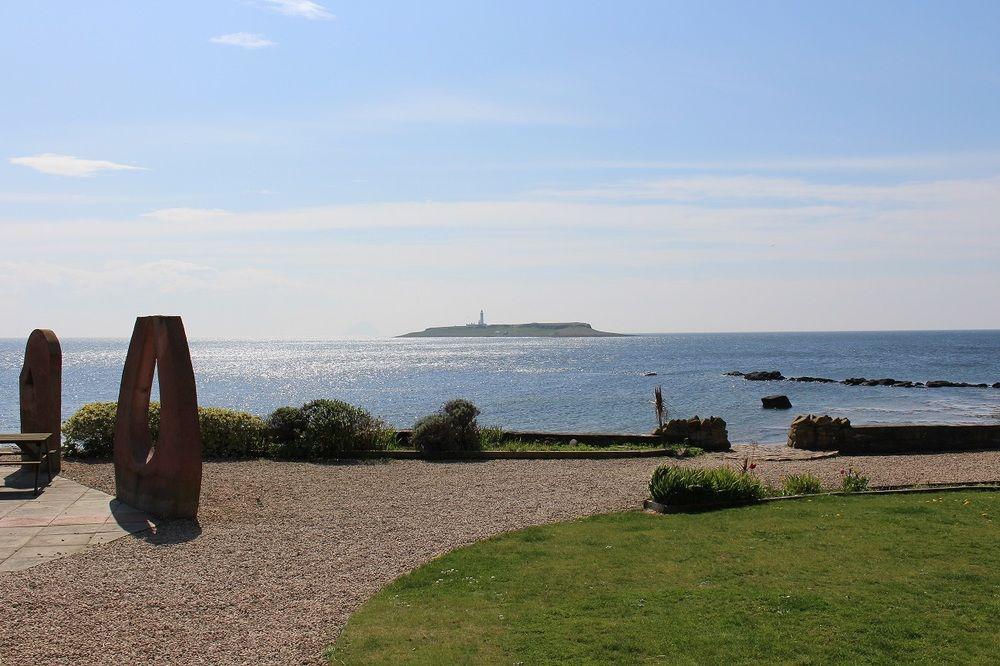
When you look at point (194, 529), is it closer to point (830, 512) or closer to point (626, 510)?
point (626, 510)

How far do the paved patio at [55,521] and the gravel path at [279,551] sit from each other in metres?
0.42

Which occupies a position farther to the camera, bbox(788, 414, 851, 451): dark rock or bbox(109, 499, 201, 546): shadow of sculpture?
bbox(788, 414, 851, 451): dark rock

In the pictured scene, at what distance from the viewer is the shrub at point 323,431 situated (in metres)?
17.4

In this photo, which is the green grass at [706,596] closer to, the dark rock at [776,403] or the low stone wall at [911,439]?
the low stone wall at [911,439]

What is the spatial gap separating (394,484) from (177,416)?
427 centimetres

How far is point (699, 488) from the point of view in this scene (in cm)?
1164

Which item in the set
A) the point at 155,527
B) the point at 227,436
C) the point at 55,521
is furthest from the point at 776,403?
the point at 55,521

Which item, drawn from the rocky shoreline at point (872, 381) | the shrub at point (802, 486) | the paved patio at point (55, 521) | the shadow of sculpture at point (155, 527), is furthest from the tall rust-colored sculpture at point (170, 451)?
the rocky shoreline at point (872, 381)

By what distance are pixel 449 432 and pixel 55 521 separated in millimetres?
8390

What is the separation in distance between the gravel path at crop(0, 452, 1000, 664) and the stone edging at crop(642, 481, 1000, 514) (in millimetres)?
686


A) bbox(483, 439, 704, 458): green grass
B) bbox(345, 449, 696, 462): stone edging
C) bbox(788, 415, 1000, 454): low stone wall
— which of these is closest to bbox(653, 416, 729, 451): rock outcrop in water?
bbox(483, 439, 704, 458): green grass

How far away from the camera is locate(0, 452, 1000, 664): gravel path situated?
6.84 metres

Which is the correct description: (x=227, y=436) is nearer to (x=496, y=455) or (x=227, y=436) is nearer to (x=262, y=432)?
(x=262, y=432)

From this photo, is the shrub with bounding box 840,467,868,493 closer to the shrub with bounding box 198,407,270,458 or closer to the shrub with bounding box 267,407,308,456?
the shrub with bounding box 267,407,308,456
